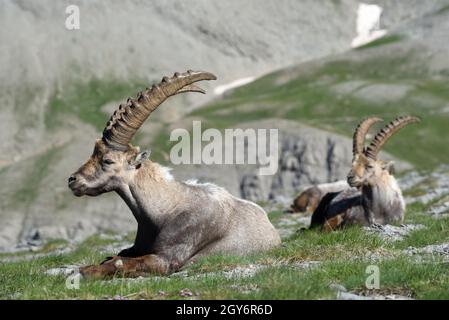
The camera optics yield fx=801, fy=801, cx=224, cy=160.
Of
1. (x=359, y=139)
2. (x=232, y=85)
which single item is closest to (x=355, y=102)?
(x=232, y=85)

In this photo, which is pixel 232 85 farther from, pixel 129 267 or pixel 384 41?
pixel 129 267

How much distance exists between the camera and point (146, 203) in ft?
53.2

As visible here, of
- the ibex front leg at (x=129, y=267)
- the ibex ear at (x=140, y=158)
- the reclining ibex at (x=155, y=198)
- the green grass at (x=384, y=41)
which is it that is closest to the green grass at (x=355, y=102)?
the green grass at (x=384, y=41)

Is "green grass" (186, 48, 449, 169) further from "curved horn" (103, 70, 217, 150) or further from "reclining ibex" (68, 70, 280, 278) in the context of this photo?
"curved horn" (103, 70, 217, 150)

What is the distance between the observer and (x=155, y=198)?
640 inches

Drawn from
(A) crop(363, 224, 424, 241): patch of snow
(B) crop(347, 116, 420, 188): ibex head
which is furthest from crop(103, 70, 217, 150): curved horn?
(B) crop(347, 116, 420, 188): ibex head

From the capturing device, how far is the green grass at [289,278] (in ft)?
36.0

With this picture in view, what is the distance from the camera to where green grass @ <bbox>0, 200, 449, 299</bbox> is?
10984mm

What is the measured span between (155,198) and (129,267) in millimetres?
2049

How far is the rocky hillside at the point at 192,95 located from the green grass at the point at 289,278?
196 ft

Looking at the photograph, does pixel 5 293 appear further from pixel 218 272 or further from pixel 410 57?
pixel 410 57

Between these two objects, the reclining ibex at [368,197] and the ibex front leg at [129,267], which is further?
the reclining ibex at [368,197]

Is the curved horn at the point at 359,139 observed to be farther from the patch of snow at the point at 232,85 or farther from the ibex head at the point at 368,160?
the patch of snow at the point at 232,85
